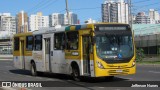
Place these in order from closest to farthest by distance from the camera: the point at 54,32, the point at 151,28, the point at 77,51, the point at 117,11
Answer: the point at 77,51
the point at 54,32
the point at 117,11
the point at 151,28

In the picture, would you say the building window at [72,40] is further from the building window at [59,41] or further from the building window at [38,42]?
the building window at [38,42]

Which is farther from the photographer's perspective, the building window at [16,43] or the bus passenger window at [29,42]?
the building window at [16,43]

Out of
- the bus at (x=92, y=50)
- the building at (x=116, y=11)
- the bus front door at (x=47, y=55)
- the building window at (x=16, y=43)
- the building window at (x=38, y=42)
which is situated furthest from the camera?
the building at (x=116, y=11)

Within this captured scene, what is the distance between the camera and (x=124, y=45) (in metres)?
17.7

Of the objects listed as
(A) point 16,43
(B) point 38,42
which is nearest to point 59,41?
(B) point 38,42

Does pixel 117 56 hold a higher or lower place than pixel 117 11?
lower

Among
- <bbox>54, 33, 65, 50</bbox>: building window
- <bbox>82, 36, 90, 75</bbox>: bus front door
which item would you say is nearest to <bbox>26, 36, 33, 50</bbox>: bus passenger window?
<bbox>54, 33, 65, 50</bbox>: building window

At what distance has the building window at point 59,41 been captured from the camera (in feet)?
66.4

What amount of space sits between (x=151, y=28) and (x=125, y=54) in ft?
272

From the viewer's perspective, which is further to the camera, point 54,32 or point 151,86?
point 54,32

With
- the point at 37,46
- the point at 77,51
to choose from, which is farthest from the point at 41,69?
the point at 77,51

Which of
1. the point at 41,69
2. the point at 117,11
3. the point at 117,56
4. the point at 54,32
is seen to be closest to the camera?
the point at 117,56

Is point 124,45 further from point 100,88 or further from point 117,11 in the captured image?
point 117,11

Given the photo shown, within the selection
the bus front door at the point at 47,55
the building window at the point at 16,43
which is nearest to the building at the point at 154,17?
the building window at the point at 16,43
